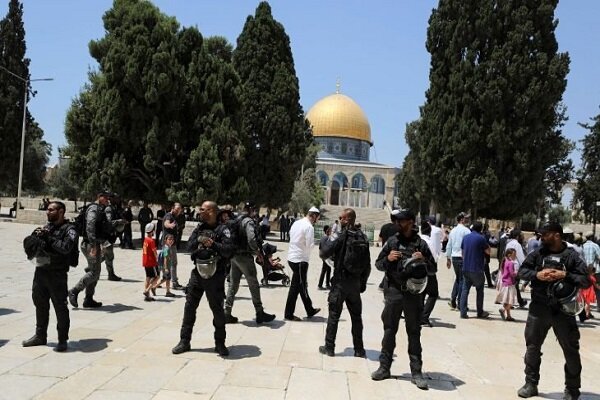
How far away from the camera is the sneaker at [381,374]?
555cm

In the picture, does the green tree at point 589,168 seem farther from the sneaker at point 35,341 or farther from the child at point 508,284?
the sneaker at point 35,341

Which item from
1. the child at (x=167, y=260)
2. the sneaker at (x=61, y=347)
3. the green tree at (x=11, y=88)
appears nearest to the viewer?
the sneaker at (x=61, y=347)

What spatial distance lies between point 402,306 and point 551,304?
1.40 metres

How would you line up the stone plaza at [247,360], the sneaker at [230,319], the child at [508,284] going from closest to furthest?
the stone plaza at [247,360] < the sneaker at [230,319] < the child at [508,284]

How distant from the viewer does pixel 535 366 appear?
17.7 feet

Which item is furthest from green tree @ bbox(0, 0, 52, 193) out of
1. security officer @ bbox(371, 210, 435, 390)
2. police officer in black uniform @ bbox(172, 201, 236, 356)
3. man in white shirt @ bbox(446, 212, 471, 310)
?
security officer @ bbox(371, 210, 435, 390)

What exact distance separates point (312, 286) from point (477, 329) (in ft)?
16.5

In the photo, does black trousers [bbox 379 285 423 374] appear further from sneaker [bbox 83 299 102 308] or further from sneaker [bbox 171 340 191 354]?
sneaker [bbox 83 299 102 308]

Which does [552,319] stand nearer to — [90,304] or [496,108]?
[90,304]

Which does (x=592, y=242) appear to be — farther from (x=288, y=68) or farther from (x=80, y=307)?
(x=288, y=68)

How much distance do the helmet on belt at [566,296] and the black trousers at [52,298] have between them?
201 inches

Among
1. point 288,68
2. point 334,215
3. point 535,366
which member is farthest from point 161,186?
point 334,215

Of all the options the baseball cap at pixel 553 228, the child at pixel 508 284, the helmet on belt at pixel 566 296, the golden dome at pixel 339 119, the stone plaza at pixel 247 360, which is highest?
the golden dome at pixel 339 119

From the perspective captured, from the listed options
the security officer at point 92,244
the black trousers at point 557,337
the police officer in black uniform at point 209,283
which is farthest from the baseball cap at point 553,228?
the security officer at point 92,244
